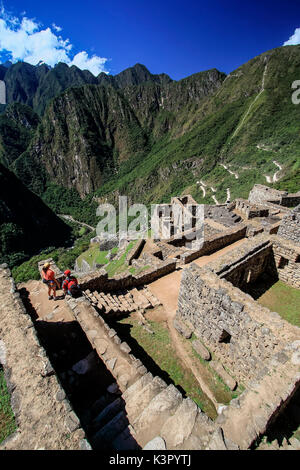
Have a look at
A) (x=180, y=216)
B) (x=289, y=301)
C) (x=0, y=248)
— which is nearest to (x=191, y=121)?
(x=0, y=248)

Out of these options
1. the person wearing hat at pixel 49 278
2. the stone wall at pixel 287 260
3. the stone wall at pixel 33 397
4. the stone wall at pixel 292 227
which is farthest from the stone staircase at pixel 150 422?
the stone wall at pixel 292 227

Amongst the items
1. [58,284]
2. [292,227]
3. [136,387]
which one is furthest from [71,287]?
[292,227]

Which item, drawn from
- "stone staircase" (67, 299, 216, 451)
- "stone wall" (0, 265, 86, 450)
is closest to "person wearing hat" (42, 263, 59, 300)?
"stone wall" (0, 265, 86, 450)

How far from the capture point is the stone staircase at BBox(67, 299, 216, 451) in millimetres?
4461

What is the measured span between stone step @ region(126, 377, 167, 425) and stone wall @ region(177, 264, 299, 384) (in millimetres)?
2591

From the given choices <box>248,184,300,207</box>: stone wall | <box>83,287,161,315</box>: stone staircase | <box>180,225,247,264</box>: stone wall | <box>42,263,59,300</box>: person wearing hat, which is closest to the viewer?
<box>42,263,59,300</box>: person wearing hat

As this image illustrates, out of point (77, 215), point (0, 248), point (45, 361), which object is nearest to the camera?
point (45, 361)

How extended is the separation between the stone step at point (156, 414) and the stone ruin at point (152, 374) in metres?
0.02

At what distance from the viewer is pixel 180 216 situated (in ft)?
81.3

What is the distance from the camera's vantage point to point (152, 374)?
7.13 meters

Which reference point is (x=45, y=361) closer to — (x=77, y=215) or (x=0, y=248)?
(x=0, y=248)

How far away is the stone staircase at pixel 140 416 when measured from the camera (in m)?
4.46

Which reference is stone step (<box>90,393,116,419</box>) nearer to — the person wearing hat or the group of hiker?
the group of hiker
